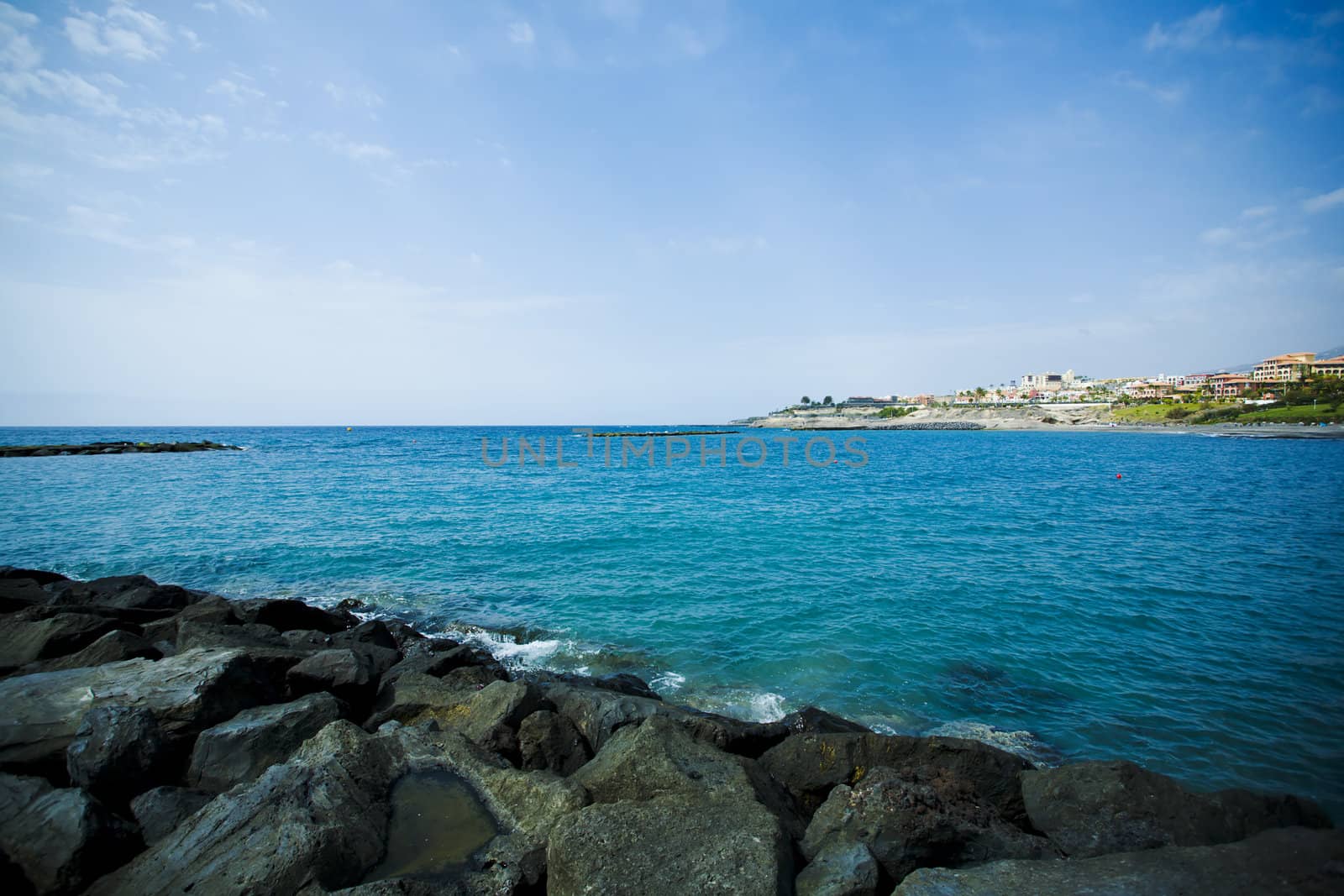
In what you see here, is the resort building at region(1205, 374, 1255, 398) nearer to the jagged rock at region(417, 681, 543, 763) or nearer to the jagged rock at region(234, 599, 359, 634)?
the jagged rock at region(417, 681, 543, 763)

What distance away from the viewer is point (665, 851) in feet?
15.1

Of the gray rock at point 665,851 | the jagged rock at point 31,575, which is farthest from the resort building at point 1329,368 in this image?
the jagged rock at point 31,575

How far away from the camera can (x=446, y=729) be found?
6809mm

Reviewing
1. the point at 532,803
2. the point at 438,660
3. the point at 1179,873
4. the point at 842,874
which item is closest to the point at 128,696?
the point at 438,660

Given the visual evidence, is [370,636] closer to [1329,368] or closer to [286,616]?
[286,616]

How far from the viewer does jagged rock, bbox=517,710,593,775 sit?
6.80m

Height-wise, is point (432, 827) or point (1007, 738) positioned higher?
point (432, 827)

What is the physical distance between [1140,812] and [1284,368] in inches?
8896

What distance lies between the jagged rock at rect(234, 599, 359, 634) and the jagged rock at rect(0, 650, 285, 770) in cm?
431

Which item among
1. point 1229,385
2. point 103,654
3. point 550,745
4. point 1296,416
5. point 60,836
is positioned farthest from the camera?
point 1229,385

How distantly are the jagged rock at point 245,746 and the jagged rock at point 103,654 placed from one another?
3372 mm

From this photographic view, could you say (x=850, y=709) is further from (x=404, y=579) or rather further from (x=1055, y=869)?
(x=404, y=579)

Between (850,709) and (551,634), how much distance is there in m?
6.61

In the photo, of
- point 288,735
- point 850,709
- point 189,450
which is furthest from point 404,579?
point 189,450
